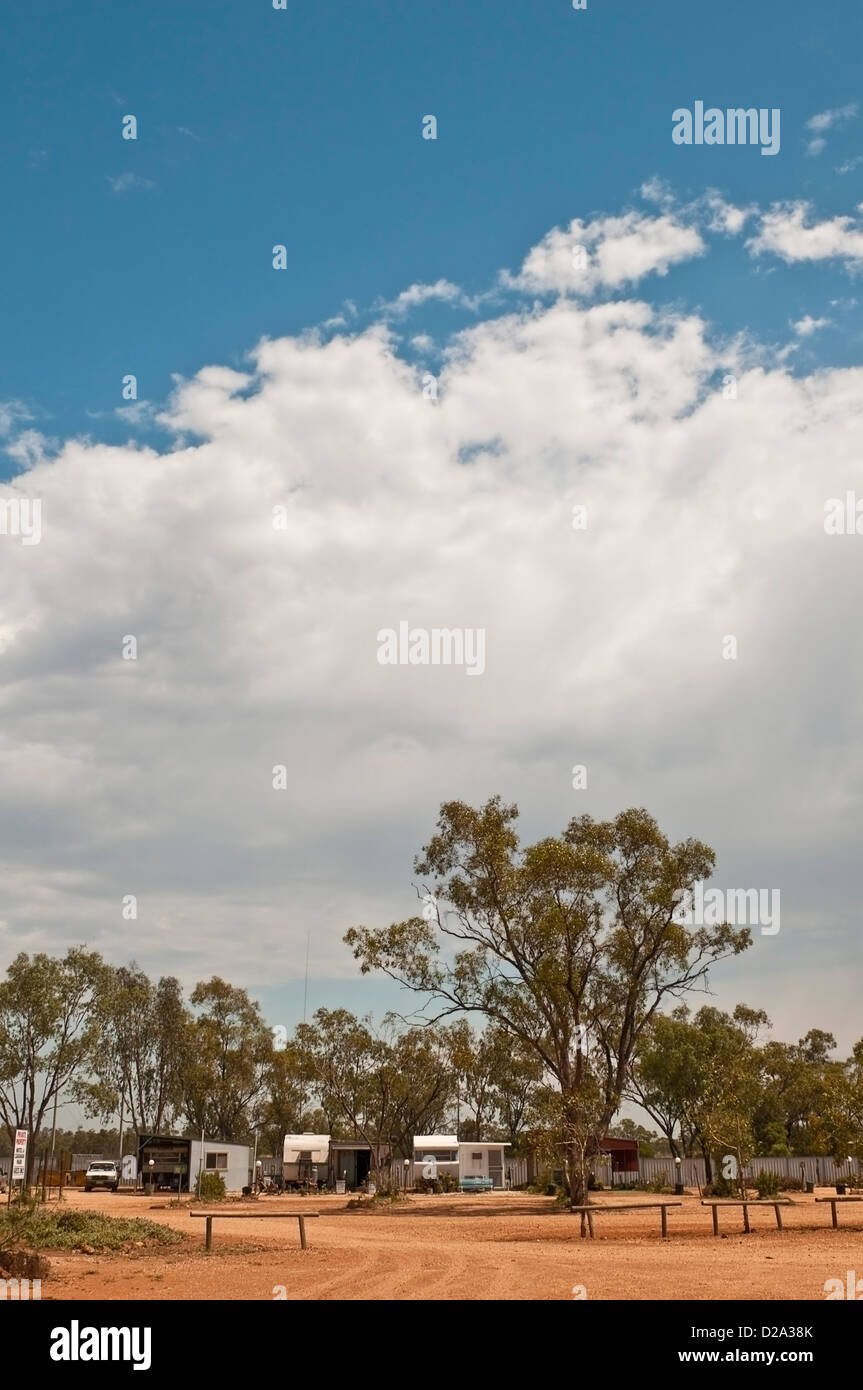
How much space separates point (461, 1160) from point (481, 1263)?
51570 mm

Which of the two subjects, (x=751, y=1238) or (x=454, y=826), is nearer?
(x=751, y=1238)

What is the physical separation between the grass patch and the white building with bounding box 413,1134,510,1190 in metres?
42.5

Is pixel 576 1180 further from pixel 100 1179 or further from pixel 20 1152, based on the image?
pixel 100 1179

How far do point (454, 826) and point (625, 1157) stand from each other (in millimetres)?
38913

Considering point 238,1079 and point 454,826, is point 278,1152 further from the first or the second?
point 454,826

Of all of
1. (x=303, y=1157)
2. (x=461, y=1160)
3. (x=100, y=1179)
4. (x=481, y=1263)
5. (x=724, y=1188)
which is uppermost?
(x=481, y=1263)

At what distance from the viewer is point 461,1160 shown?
230ft

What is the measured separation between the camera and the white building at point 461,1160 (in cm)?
6969

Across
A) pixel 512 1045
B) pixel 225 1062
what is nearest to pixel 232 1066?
pixel 225 1062

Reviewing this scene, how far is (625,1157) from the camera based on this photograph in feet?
249

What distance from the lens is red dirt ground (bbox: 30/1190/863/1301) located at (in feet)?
57.0

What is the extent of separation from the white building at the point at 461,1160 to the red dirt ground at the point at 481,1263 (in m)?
34.9
